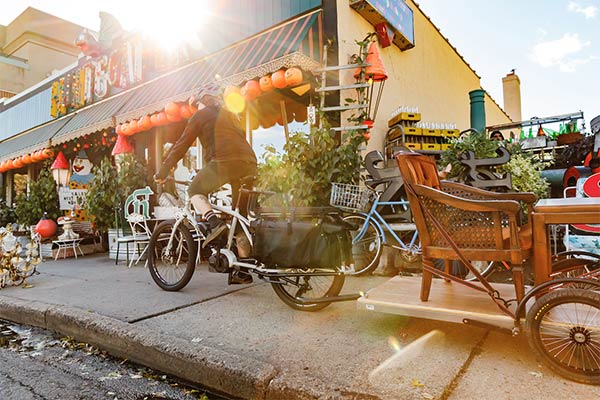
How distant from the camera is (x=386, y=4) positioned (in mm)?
7703

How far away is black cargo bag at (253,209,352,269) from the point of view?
3.14 metres

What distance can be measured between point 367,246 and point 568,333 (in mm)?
3016

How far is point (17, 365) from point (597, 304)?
386 centimetres

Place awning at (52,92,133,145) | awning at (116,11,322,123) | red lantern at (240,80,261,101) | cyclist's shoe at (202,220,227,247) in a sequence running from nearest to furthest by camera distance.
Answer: cyclist's shoe at (202,220,227,247) → awning at (116,11,322,123) → red lantern at (240,80,261,101) → awning at (52,92,133,145)

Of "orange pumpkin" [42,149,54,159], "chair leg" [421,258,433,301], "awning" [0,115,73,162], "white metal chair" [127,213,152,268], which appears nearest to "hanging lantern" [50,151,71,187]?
"awning" [0,115,73,162]

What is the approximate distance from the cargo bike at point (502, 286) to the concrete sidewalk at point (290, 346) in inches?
8.3

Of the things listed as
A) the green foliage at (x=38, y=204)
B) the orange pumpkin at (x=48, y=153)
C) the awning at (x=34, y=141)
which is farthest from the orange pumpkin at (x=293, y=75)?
the orange pumpkin at (x=48, y=153)

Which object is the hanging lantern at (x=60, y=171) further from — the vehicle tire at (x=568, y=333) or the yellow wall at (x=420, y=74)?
the vehicle tire at (x=568, y=333)

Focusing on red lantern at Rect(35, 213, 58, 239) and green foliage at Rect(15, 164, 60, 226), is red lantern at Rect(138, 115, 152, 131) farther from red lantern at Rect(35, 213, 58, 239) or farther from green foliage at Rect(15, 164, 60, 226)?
green foliage at Rect(15, 164, 60, 226)

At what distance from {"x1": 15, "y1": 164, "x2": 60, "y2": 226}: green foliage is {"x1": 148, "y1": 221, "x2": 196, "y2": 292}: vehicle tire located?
6.77 metres

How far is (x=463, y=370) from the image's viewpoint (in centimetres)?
213

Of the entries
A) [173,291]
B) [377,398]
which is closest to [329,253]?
[377,398]

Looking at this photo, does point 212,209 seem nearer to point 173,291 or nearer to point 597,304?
point 173,291

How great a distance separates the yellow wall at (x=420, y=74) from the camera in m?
6.88
